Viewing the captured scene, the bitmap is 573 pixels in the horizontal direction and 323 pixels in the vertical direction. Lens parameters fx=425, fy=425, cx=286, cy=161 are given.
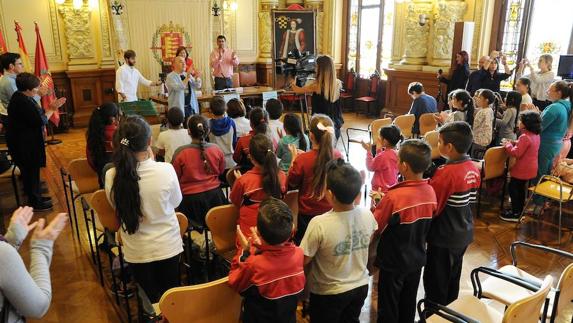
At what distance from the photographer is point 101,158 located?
10.2 ft

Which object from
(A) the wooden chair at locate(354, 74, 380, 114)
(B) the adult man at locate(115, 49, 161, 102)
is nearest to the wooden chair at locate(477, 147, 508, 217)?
(B) the adult man at locate(115, 49, 161, 102)

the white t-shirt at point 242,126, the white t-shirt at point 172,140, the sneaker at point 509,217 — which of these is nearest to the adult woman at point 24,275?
the white t-shirt at point 172,140

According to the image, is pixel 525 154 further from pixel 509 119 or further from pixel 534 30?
pixel 534 30

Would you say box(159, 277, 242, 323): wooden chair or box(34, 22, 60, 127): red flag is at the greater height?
box(34, 22, 60, 127): red flag

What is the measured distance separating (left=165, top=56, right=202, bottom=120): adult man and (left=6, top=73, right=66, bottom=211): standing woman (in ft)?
5.01

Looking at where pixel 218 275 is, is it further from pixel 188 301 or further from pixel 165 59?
pixel 165 59

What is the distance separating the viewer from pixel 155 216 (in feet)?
6.72

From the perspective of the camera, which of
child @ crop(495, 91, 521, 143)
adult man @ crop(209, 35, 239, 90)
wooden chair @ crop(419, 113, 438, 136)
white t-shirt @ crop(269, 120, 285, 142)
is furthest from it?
adult man @ crop(209, 35, 239, 90)

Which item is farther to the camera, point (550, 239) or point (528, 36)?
point (528, 36)

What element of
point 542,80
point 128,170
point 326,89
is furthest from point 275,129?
point 542,80

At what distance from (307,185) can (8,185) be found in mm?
4325

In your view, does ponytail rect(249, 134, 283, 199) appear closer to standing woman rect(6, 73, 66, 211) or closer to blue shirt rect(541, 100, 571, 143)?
standing woman rect(6, 73, 66, 211)

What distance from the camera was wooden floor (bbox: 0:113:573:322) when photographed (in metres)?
2.74

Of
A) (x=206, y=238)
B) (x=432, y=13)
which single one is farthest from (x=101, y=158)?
(x=432, y=13)
